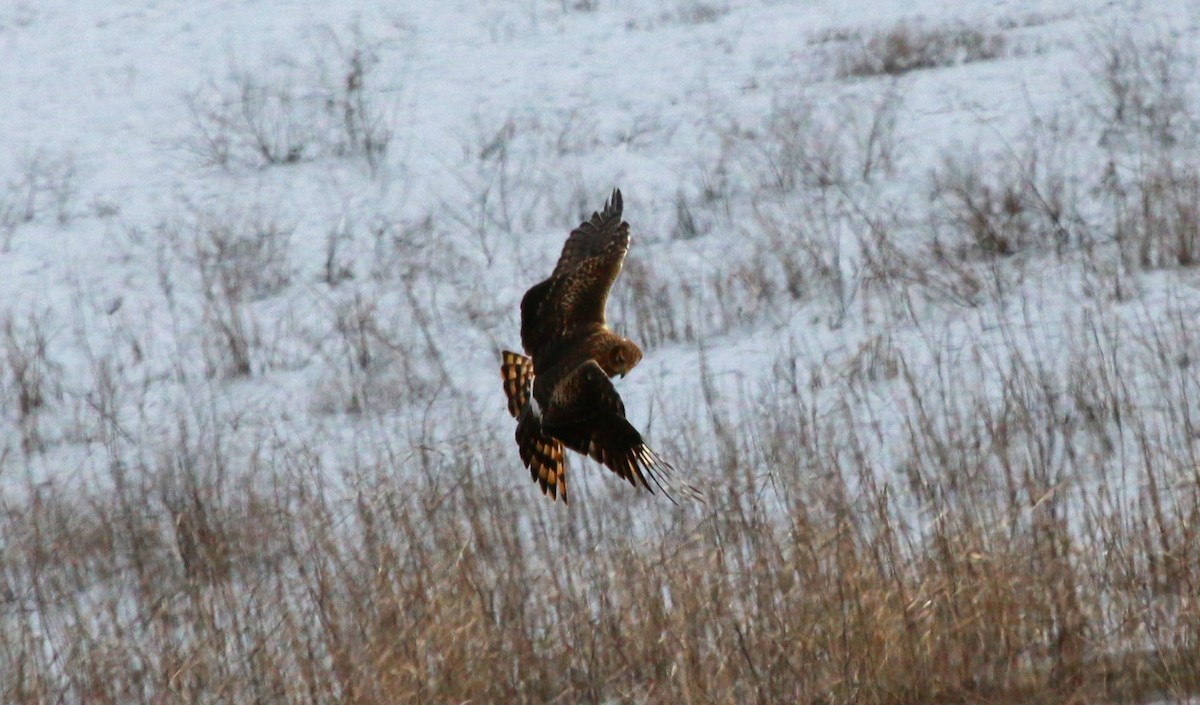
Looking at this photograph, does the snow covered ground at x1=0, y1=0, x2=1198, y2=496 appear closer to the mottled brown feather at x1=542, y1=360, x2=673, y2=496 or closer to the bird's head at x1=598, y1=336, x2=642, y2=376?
the bird's head at x1=598, y1=336, x2=642, y2=376

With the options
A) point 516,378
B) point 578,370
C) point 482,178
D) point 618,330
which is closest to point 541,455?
point 516,378

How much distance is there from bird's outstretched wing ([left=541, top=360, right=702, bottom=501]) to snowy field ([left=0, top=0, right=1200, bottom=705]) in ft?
2.54

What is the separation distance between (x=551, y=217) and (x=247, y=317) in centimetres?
188

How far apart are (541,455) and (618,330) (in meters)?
3.14

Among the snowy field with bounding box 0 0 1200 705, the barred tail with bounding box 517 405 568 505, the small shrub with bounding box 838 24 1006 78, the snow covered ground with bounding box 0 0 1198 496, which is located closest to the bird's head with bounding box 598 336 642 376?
the barred tail with bounding box 517 405 568 505

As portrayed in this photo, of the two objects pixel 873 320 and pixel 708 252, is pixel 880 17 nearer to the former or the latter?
pixel 708 252

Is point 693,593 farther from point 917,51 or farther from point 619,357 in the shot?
point 917,51

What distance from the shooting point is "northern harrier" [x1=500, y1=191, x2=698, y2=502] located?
13.5ft

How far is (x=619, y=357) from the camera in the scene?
437 centimetres

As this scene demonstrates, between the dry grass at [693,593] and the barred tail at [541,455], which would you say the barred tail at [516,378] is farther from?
the dry grass at [693,593]

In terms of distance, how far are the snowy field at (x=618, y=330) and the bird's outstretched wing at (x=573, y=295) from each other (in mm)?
769

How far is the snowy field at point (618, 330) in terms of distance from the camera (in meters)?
4.88

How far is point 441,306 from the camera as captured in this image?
8609 millimetres

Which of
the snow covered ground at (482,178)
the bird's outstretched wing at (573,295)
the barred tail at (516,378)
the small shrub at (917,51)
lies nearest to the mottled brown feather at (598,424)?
the bird's outstretched wing at (573,295)
